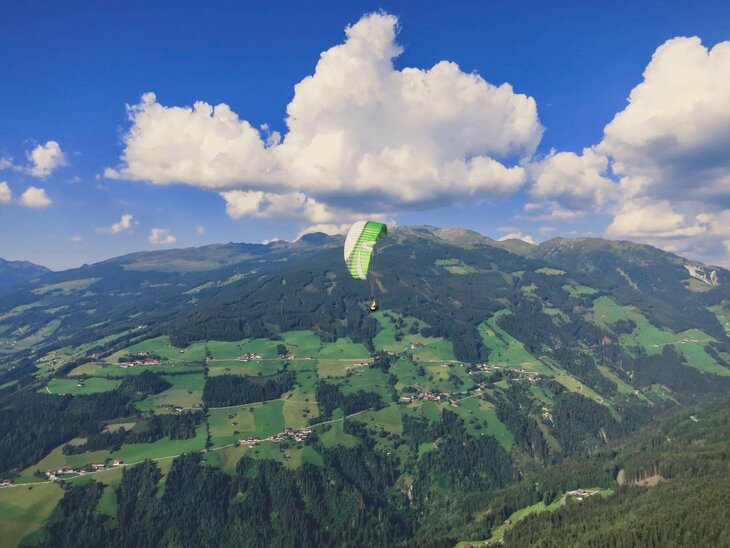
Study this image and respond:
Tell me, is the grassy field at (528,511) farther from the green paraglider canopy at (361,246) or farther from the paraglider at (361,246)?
the green paraglider canopy at (361,246)

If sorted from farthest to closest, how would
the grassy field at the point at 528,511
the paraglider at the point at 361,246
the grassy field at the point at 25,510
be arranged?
the grassy field at the point at 25,510
the grassy field at the point at 528,511
the paraglider at the point at 361,246

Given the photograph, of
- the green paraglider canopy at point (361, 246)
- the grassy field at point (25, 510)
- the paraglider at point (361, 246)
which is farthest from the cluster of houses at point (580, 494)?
the grassy field at point (25, 510)

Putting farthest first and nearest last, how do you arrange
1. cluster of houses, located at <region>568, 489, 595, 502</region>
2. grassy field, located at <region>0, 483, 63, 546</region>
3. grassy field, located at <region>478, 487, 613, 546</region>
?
cluster of houses, located at <region>568, 489, 595, 502</region> → grassy field, located at <region>0, 483, 63, 546</region> → grassy field, located at <region>478, 487, 613, 546</region>

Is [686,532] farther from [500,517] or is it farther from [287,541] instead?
[287,541]

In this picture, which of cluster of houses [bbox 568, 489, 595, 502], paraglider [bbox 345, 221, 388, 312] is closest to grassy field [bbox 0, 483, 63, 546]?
paraglider [bbox 345, 221, 388, 312]

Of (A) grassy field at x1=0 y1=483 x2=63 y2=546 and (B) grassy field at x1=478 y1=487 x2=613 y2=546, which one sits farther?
(A) grassy field at x1=0 y1=483 x2=63 y2=546

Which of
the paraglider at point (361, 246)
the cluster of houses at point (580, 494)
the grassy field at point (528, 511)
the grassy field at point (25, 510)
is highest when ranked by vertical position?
the paraglider at point (361, 246)

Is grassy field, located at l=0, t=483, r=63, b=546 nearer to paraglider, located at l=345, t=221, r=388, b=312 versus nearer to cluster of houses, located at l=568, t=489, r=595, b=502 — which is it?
paraglider, located at l=345, t=221, r=388, b=312

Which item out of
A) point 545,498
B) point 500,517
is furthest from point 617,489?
point 500,517
